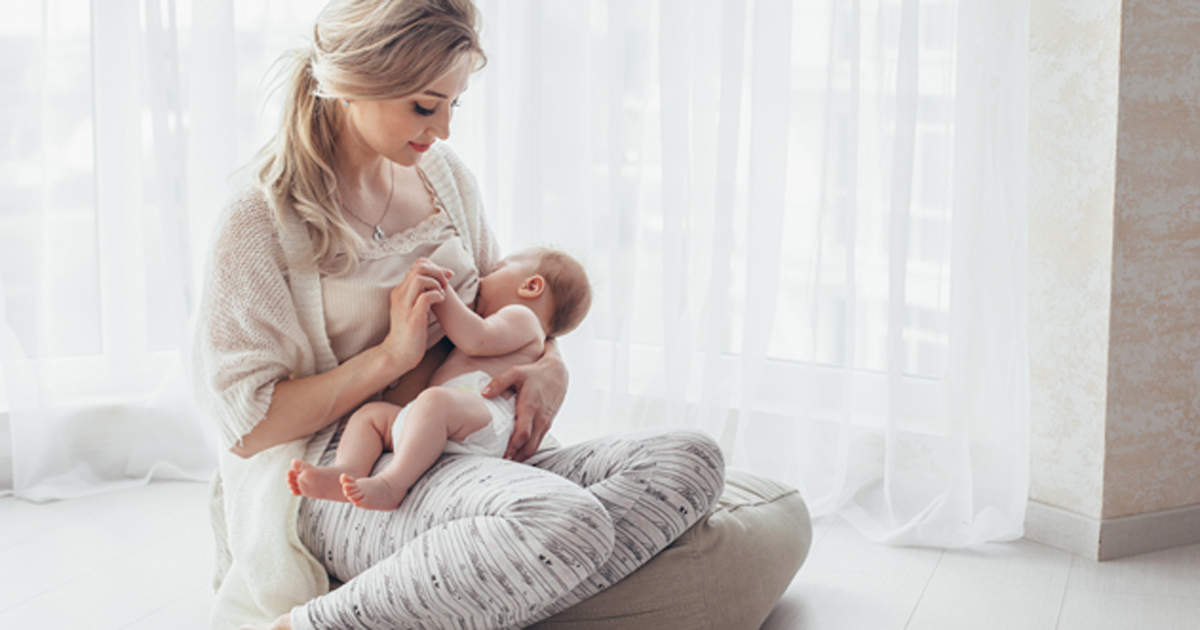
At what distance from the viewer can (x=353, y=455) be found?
155cm

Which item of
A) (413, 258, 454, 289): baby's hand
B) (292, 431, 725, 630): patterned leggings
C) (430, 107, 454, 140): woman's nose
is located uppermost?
(430, 107, 454, 140): woman's nose

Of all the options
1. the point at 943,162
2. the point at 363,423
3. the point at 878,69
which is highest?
the point at 878,69

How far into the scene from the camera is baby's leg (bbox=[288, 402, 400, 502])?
1444 mm

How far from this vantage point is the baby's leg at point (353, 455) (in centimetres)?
144

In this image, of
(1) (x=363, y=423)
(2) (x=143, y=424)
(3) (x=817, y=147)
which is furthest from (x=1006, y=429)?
(2) (x=143, y=424)

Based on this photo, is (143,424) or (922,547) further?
(143,424)

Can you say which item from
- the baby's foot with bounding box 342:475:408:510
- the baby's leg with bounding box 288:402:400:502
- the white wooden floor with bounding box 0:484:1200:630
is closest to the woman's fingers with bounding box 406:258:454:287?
the baby's leg with bounding box 288:402:400:502

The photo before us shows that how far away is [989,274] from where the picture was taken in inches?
83.5

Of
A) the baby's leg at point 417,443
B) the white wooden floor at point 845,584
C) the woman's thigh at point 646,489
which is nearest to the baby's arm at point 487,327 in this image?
the baby's leg at point 417,443

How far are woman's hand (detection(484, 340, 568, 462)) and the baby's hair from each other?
118mm

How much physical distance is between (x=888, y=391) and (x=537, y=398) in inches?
33.6

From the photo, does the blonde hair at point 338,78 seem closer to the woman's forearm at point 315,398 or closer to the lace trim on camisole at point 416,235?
the lace trim on camisole at point 416,235

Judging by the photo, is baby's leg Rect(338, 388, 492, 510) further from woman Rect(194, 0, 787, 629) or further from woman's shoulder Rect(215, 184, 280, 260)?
woman's shoulder Rect(215, 184, 280, 260)

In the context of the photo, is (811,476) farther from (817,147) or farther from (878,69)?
(878,69)
